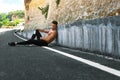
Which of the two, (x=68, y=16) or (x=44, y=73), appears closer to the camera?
(x=44, y=73)

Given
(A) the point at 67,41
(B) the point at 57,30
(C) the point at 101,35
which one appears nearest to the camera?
(C) the point at 101,35

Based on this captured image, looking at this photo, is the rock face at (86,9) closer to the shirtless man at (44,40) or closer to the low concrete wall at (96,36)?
the shirtless man at (44,40)

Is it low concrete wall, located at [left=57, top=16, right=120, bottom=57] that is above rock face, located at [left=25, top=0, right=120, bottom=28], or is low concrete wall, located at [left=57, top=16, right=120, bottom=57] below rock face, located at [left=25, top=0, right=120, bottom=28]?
below

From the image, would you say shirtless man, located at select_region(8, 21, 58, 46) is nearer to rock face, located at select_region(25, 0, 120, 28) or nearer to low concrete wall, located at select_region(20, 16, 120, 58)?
low concrete wall, located at select_region(20, 16, 120, 58)

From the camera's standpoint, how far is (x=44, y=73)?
6.09m

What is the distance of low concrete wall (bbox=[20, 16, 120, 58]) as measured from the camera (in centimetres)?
918

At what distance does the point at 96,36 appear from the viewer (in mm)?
10766

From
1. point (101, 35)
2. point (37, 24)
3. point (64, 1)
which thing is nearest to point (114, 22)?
point (101, 35)

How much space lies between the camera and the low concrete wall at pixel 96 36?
9.18 metres

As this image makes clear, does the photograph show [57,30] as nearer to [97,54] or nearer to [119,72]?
[97,54]

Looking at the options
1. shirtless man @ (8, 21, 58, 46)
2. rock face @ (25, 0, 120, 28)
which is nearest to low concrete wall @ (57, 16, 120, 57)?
shirtless man @ (8, 21, 58, 46)

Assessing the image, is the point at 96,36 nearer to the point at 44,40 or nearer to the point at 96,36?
the point at 96,36

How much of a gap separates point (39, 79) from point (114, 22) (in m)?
4.53

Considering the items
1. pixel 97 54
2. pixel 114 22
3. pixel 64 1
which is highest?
pixel 64 1
